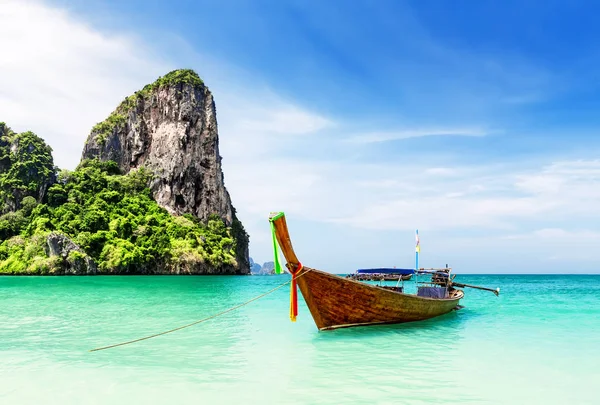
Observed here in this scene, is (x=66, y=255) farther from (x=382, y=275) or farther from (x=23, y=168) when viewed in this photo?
(x=382, y=275)

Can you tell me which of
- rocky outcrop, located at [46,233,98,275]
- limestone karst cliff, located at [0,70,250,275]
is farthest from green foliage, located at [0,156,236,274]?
rocky outcrop, located at [46,233,98,275]

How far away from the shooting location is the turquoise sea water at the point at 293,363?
23.8 feet

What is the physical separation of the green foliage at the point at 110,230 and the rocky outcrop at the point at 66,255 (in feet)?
0.89

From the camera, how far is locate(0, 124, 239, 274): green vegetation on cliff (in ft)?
184

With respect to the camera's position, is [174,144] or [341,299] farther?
[174,144]

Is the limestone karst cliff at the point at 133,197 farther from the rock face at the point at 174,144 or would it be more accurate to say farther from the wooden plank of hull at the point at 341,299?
the wooden plank of hull at the point at 341,299

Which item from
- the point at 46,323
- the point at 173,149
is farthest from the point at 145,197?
the point at 46,323

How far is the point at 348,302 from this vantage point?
12.1 metres

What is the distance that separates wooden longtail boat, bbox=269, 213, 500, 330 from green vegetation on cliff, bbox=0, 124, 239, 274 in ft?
164

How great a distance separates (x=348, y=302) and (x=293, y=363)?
10.7ft

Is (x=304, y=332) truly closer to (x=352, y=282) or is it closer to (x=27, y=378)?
(x=352, y=282)

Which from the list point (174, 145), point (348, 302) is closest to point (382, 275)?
point (348, 302)

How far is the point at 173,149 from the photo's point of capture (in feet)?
260

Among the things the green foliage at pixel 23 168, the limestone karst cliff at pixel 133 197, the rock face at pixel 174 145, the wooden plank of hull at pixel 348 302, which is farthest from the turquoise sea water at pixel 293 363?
the rock face at pixel 174 145
